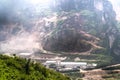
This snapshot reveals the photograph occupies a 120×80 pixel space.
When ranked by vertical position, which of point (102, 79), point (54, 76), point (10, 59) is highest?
point (10, 59)

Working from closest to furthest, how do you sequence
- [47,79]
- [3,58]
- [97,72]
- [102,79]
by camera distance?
[47,79] → [3,58] → [102,79] → [97,72]

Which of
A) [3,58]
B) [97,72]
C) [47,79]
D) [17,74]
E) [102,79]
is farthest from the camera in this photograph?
[97,72]

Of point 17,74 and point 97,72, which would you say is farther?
point 97,72

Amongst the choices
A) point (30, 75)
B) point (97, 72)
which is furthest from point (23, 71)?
point (97, 72)

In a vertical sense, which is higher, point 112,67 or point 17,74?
point 17,74

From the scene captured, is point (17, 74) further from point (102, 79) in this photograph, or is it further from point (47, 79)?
point (102, 79)

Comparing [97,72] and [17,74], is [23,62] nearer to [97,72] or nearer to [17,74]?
[17,74]
